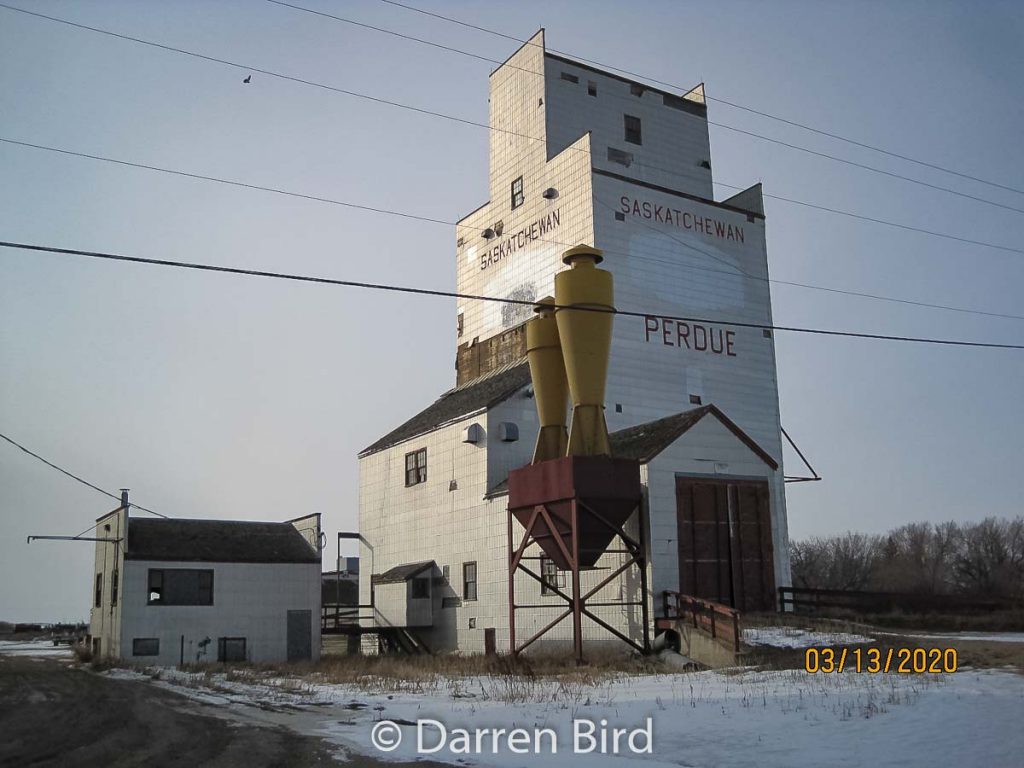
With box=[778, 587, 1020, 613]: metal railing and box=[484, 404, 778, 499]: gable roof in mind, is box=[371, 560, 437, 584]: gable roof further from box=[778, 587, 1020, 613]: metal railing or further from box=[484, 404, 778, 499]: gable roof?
box=[778, 587, 1020, 613]: metal railing

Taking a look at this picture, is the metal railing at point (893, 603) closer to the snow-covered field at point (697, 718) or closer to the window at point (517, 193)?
the snow-covered field at point (697, 718)

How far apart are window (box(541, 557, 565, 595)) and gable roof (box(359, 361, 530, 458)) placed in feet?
23.2

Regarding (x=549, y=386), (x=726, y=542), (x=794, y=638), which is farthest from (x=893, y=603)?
(x=549, y=386)

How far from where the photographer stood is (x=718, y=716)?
1493 cm

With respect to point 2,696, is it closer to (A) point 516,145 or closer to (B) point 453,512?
(B) point 453,512

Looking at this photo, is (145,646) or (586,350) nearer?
(586,350)

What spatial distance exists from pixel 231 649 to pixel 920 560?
265 ft

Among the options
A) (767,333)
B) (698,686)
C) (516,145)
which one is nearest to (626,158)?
(516,145)

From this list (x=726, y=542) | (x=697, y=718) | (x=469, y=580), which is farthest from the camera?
(x=469, y=580)

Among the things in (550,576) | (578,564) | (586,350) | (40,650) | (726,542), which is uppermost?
(586,350)

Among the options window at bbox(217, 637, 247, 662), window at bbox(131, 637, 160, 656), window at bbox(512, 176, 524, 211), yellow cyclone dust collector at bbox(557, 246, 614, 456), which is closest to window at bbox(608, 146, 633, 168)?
window at bbox(512, 176, 524, 211)

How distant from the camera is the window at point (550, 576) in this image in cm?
3069
